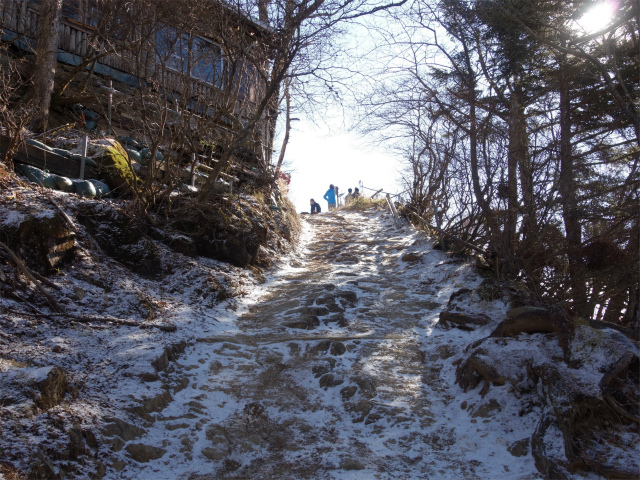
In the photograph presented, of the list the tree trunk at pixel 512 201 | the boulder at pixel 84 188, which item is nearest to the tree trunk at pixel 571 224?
the tree trunk at pixel 512 201

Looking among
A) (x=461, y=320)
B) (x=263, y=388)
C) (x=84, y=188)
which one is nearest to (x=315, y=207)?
(x=84, y=188)

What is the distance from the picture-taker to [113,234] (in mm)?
5863

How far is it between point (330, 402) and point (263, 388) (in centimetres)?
67

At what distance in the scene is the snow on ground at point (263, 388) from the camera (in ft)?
10.3

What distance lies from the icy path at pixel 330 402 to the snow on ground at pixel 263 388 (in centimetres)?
1

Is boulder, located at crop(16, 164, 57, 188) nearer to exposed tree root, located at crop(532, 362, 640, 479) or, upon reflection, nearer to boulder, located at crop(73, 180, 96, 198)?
boulder, located at crop(73, 180, 96, 198)

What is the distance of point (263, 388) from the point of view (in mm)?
4219

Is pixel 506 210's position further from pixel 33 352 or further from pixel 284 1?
pixel 33 352

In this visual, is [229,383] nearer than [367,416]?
No

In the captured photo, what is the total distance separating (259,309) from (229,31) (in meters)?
4.36

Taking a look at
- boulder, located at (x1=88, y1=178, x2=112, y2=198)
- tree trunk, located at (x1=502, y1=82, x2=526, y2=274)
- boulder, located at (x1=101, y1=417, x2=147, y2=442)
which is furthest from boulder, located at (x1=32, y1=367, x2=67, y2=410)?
tree trunk, located at (x1=502, y1=82, x2=526, y2=274)

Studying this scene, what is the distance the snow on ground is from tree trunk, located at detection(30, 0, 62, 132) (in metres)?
4.39

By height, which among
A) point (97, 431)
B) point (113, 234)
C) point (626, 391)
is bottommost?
point (97, 431)

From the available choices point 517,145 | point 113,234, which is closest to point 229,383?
point 113,234
